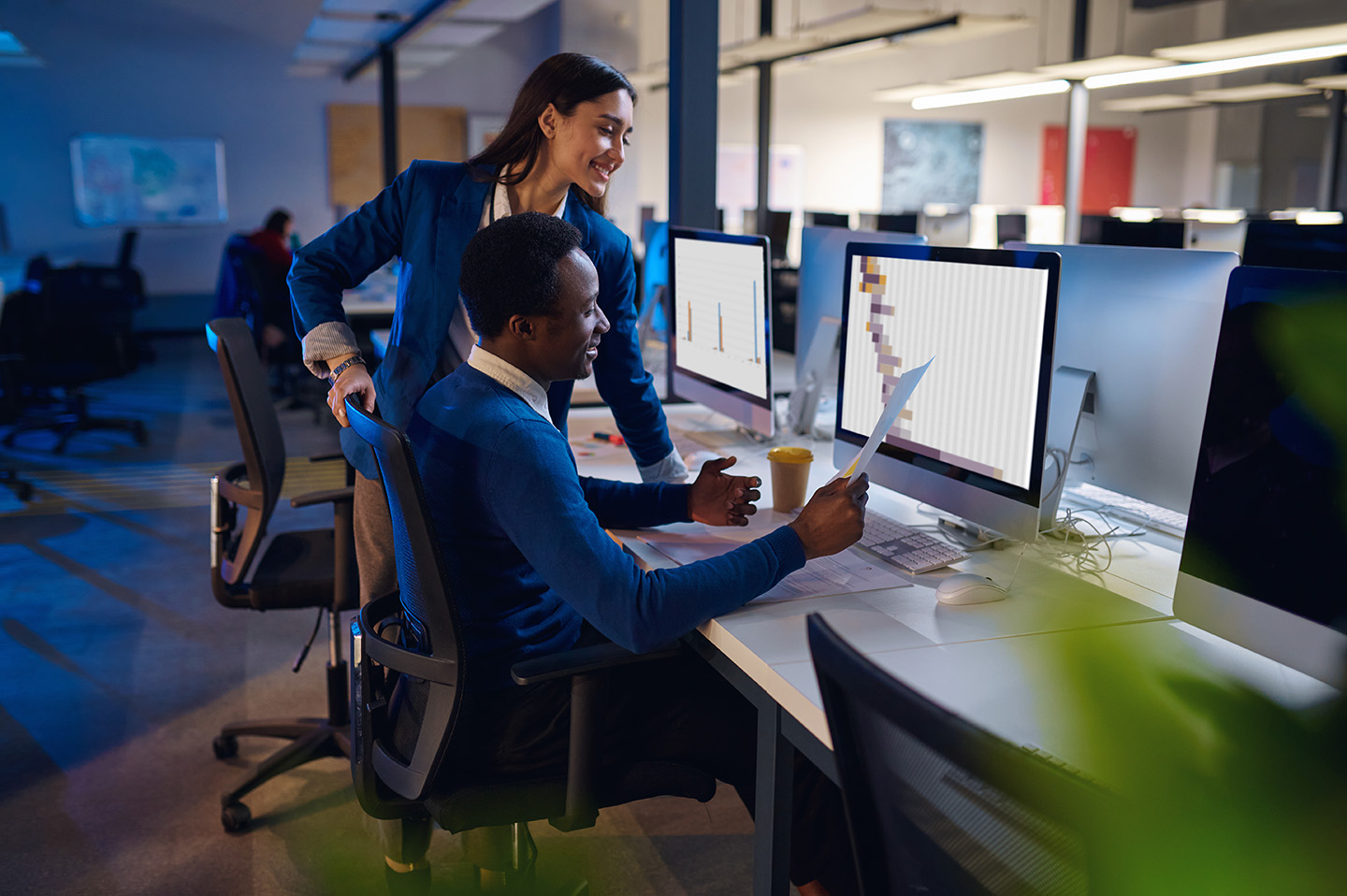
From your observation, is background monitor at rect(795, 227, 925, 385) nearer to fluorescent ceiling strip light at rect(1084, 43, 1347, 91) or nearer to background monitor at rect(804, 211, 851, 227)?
fluorescent ceiling strip light at rect(1084, 43, 1347, 91)

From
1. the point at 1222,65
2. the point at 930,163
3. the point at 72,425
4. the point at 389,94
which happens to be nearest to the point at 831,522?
the point at 1222,65

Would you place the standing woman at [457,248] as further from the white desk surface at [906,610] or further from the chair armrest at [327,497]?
the white desk surface at [906,610]

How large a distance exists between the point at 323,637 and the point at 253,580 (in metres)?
1.03

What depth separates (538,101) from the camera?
1918 millimetres

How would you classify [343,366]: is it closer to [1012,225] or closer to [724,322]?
[724,322]

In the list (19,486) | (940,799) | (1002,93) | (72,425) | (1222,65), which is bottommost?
(19,486)

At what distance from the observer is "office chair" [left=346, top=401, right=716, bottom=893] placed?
133 cm

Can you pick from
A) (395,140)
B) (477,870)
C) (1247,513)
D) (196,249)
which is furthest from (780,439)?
(196,249)

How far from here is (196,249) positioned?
10.2 metres

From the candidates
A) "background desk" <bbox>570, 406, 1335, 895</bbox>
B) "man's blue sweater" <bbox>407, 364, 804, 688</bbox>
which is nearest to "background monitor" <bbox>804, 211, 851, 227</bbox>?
"background desk" <bbox>570, 406, 1335, 895</bbox>

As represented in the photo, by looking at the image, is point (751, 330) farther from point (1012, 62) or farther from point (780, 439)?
point (1012, 62)

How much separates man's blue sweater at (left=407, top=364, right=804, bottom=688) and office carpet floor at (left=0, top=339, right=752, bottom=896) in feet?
2.57

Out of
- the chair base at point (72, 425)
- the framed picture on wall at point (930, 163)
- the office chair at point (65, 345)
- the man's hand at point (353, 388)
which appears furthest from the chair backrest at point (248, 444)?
the framed picture on wall at point (930, 163)

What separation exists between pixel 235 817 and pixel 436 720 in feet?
3.45
